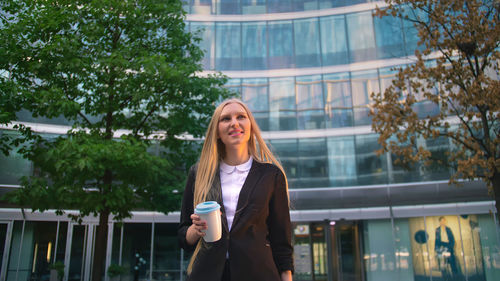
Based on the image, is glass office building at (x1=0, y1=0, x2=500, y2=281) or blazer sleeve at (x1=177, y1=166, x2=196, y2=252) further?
glass office building at (x1=0, y1=0, x2=500, y2=281)

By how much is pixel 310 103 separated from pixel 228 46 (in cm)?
528

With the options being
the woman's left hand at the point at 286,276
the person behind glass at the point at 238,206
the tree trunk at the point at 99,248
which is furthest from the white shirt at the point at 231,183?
the tree trunk at the point at 99,248

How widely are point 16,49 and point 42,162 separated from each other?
258cm

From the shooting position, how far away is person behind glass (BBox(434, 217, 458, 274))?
1873 centimetres

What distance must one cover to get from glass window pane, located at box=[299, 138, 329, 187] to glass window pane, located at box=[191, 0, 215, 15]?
854 cm

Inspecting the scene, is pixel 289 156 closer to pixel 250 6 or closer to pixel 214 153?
pixel 250 6

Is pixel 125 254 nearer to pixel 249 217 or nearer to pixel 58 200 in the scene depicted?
pixel 58 200

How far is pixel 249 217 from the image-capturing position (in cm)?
212

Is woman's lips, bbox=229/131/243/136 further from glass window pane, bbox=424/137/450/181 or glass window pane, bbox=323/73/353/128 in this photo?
glass window pane, bbox=323/73/353/128

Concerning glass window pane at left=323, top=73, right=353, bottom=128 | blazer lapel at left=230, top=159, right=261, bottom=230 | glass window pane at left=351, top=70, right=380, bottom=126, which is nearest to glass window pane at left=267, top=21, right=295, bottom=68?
glass window pane at left=323, top=73, right=353, bottom=128

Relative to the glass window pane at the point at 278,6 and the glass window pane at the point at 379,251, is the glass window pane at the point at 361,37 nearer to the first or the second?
the glass window pane at the point at 278,6

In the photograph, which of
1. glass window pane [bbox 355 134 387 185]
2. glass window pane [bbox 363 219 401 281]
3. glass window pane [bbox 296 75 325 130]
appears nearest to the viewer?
glass window pane [bbox 363 219 401 281]

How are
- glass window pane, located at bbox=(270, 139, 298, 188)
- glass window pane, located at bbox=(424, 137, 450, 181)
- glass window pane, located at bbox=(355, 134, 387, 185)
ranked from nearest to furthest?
glass window pane, located at bbox=(424, 137, 450, 181)
glass window pane, located at bbox=(355, 134, 387, 185)
glass window pane, located at bbox=(270, 139, 298, 188)

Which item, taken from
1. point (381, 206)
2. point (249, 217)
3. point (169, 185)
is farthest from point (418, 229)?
point (249, 217)
